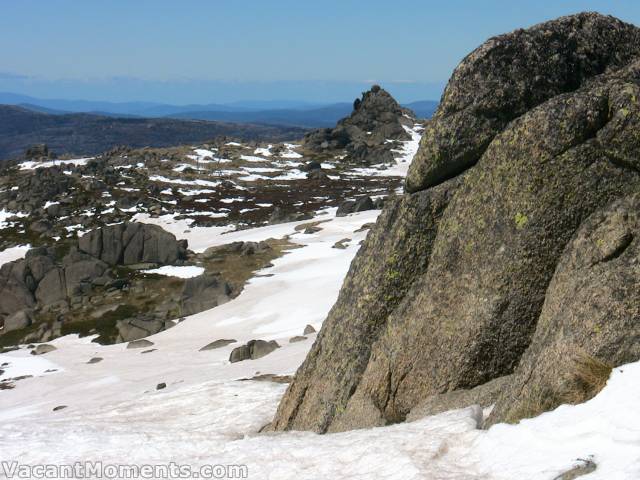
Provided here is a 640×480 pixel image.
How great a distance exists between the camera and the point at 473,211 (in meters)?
14.4

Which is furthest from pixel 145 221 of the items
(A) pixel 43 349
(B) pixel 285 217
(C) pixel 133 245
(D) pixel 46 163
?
(D) pixel 46 163

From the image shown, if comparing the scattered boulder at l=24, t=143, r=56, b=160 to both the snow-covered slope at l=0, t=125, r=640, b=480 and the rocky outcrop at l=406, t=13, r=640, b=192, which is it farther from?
the rocky outcrop at l=406, t=13, r=640, b=192

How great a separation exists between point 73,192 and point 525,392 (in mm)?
132749

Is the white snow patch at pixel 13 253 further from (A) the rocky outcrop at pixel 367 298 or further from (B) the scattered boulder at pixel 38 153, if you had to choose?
(B) the scattered boulder at pixel 38 153

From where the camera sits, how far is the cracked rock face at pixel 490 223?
12.7 m

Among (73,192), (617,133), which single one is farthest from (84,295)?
(73,192)

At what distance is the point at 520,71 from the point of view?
1453cm

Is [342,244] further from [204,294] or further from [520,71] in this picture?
[520,71]

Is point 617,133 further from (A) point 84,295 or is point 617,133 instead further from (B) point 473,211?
(A) point 84,295

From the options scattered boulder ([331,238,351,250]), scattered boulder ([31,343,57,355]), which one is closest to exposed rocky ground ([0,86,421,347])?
scattered boulder ([31,343,57,355])

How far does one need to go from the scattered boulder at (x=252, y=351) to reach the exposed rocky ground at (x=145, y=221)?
16.8 meters

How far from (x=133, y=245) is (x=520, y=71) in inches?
2641

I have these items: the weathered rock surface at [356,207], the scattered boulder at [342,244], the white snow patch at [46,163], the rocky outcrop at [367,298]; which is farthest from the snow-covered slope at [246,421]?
the white snow patch at [46,163]

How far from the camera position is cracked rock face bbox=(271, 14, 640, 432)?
41.7 feet
